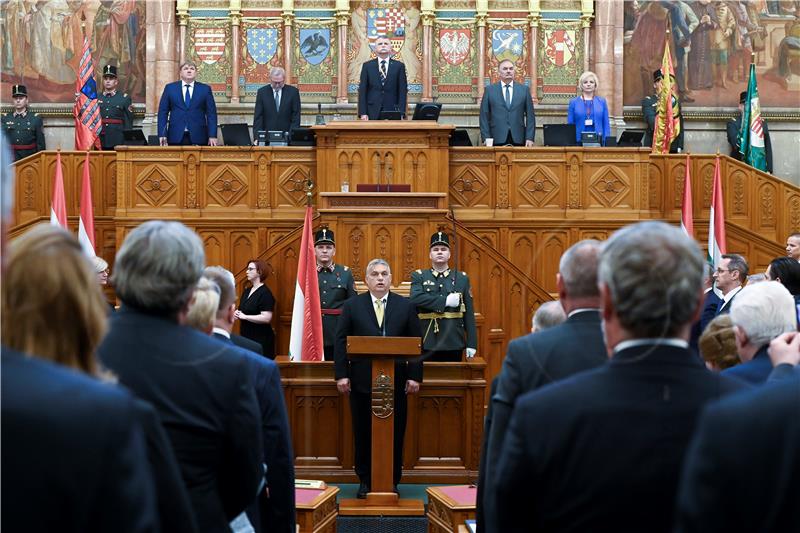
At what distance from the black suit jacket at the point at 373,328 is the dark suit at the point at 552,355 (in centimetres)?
498

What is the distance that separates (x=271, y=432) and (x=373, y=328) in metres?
4.40

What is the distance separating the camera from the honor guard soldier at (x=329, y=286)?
10.0 metres

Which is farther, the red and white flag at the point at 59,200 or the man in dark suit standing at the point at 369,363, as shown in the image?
the red and white flag at the point at 59,200

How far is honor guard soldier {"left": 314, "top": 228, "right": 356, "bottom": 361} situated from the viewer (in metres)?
10.0

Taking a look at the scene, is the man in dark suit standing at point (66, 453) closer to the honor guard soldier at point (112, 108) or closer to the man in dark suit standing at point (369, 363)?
the man in dark suit standing at point (369, 363)

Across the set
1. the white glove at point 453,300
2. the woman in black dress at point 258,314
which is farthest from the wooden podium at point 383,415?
the woman in black dress at point 258,314

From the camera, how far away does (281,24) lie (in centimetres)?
1728

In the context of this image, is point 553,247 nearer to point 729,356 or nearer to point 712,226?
point 712,226

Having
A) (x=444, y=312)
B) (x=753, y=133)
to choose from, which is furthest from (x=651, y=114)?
(x=444, y=312)

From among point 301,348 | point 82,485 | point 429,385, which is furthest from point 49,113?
point 82,485

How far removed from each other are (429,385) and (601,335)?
18.0 ft

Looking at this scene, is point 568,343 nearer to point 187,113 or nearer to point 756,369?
point 756,369

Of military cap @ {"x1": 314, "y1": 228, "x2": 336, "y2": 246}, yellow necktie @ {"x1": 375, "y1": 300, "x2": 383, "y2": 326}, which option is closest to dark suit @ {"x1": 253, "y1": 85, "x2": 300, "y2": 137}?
military cap @ {"x1": 314, "y1": 228, "x2": 336, "y2": 246}

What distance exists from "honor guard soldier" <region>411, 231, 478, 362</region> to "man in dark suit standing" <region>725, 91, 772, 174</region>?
304 inches
